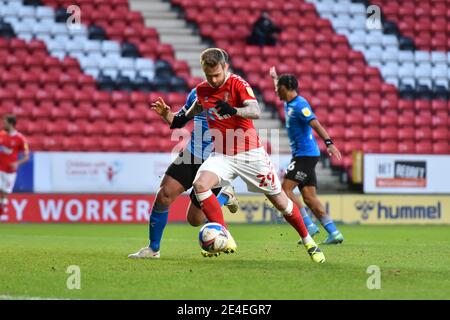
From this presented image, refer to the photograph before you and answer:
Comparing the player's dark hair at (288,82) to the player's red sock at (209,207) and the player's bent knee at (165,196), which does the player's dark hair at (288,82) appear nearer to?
the player's bent knee at (165,196)

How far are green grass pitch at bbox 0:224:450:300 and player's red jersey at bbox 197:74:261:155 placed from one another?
46.0 inches

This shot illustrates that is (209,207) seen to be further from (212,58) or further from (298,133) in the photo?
(298,133)

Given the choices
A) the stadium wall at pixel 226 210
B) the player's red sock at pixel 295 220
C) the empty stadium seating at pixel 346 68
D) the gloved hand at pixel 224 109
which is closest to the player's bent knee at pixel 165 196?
the player's red sock at pixel 295 220

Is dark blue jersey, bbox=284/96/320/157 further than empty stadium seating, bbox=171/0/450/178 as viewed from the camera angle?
No

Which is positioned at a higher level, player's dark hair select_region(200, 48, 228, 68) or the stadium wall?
player's dark hair select_region(200, 48, 228, 68)

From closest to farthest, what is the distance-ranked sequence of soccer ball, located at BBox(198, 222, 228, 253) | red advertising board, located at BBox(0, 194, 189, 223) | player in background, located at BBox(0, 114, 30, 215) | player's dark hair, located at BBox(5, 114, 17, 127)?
soccer ball, located at BBox(198, 222, 228, 253) → player in background, located at BBox(0, 114, 30, 215) → player's dark hair, located at BBox(5, 114, 17, 127) → red advertising board, located at BBox(0, 194, 189, 223)

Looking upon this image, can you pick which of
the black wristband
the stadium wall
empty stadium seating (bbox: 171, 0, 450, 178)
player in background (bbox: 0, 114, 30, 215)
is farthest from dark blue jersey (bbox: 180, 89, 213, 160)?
empty stadium seating (bbox: 171, 0, 450, 178)

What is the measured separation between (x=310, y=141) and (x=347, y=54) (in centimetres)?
1195

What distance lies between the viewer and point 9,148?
17.9 meters

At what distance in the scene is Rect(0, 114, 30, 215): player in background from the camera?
57.6 feet

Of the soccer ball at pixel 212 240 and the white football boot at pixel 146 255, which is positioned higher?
the soccer ball at pixel 212 240

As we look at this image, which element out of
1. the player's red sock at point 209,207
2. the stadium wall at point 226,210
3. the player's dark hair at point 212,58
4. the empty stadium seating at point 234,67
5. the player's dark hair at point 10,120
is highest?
the empty stadium seating at point 234,67

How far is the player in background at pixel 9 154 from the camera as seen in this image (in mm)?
17547

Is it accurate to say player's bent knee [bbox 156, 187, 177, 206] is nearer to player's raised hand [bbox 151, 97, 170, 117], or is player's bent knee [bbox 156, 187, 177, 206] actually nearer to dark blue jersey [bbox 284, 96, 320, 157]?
player's raised hand [bbox 151, 97, 170, 117]
